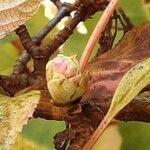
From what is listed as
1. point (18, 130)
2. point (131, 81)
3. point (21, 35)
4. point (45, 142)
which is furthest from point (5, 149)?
point (45, 142)

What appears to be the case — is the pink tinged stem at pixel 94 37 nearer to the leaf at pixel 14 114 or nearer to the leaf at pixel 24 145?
the leaf at pixel 14 114

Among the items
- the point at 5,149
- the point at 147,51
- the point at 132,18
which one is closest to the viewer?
the point at 5,149

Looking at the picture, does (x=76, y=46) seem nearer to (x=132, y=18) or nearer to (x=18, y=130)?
(x=132, y=18)

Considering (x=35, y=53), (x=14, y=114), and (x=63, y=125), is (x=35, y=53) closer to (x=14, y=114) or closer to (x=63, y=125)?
(x=14, y=114)

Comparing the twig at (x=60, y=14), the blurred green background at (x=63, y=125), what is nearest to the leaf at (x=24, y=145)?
the blurred green background at (x=63, y=125)

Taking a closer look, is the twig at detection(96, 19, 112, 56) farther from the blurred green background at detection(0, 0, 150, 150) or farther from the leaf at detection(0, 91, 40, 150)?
the leaf at detection(0, 91, 40, 150)

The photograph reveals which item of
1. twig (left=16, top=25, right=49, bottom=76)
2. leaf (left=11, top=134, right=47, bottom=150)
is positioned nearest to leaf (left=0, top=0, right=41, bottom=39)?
twig (left=16, top=25, right=49, bottom=76)
